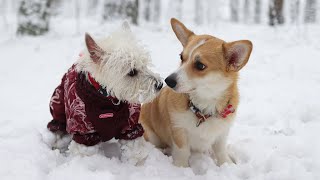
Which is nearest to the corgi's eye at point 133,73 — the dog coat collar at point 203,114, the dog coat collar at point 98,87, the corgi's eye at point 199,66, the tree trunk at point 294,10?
the dog coat collar at point 98,87

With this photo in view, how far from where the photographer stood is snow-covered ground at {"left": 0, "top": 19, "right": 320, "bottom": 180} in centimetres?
308

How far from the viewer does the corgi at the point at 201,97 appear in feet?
10.0

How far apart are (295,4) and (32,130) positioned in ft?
45.0

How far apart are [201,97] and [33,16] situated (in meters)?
6.69

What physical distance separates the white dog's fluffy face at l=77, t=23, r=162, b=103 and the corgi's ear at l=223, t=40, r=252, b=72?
25.1 inches

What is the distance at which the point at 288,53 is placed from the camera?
7035 millimetres

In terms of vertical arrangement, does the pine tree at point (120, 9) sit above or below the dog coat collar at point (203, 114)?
above

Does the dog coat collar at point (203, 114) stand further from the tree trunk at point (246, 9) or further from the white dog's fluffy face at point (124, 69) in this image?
the tree trunk at point (246, 9)

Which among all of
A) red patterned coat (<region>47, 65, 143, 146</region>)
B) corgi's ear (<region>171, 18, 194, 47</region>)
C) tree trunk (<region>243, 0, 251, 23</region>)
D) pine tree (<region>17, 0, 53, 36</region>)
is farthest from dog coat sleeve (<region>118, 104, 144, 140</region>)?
tree trunk (<region>243, 0, 251, 23</region>)

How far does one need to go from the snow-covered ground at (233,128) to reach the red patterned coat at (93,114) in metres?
0.24

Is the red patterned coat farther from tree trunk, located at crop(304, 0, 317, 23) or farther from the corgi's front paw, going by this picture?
tree trunk, located at crop(304, 0, 317, 23)

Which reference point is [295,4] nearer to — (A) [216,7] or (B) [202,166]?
(A) [216,7]

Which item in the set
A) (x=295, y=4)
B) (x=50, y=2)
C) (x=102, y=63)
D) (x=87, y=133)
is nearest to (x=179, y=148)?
(x=87, y=133)

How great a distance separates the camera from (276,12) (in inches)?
439
